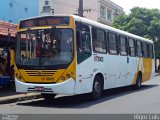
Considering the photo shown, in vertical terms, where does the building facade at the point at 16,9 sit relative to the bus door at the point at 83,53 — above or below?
above

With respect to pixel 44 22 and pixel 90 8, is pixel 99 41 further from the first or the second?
pixel 90 8

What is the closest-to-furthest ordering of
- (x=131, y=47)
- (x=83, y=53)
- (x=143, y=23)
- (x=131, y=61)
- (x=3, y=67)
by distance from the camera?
1. (x=83, y=53)
2. (x=131, y=61)
3. (x=131, y=47)
4. (x=3, y=67)
5. (x=143, y=23)

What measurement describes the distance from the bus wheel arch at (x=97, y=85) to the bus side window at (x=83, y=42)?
4.12 feet

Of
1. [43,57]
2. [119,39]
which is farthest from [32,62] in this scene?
[119,39]

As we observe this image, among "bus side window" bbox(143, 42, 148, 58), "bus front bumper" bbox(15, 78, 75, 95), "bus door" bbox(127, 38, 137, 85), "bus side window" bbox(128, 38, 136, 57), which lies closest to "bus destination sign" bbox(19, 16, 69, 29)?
"bus front bumper" bbox(15, 78, 75, 95)

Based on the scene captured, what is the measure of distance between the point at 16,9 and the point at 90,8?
15.3m

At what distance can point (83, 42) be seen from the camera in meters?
12.8

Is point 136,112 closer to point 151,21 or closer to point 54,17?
point 54,17

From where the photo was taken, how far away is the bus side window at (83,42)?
40.6 feet

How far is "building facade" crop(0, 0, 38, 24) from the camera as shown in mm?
38625

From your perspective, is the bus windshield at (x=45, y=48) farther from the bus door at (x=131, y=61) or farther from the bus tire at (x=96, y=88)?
the bus door at (x=131, y=61)

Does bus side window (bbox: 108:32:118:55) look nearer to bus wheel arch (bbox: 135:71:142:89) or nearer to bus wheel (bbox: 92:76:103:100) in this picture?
bus wheel (bbox: 92:76:103:100)

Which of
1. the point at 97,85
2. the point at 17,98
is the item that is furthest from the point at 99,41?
the point at 17,98

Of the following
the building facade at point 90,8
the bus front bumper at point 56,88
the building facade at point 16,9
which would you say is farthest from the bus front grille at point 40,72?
the building facade at point 90,8
